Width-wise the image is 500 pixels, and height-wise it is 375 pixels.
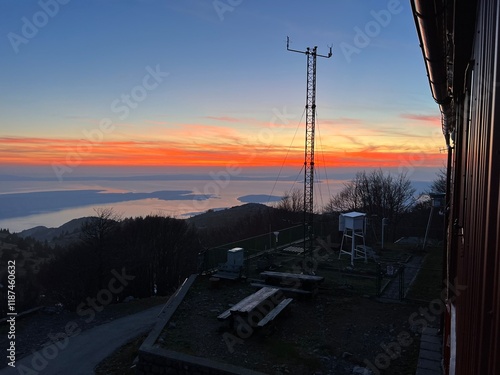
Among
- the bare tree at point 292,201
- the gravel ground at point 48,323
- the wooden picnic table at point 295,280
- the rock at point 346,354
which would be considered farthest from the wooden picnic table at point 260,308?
the bare tree at point 292,201

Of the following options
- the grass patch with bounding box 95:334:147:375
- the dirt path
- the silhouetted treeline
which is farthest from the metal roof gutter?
the silhouetted treeline

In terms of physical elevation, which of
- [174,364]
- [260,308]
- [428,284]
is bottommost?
[174,364]

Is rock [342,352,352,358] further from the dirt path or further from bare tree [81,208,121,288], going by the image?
bare tree [81,208,121,288]

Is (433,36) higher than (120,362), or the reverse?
(433,36)

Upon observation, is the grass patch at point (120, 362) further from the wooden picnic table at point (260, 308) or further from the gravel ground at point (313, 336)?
the wooden picnic table at point (260, 308)

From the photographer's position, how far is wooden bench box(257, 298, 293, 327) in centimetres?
947

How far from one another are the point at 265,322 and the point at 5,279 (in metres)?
28.2

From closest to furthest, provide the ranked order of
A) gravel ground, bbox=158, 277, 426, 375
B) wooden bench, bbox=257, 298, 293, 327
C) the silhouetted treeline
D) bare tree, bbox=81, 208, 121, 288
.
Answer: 1. gravel ground, bbox=158, 277, 426, 375
2. wooden bench, bbox=257, 298, 293, 327
3. the silhouetted treeline
4. bare tree, bbox=81, 208, 121, 288

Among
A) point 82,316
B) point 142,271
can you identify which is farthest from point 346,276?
point 142,271

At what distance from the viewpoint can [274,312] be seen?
32.9 feet

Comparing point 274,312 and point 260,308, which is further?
point 260,308

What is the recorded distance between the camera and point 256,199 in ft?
138

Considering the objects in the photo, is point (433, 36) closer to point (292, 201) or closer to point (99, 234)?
point (99, 234)

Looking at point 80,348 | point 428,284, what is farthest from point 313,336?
point 80,348
